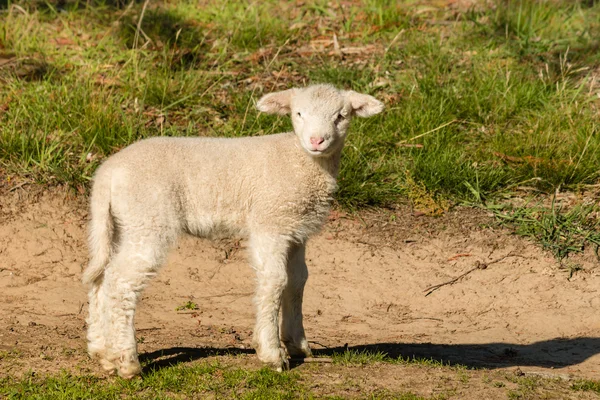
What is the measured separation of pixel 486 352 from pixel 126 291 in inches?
128

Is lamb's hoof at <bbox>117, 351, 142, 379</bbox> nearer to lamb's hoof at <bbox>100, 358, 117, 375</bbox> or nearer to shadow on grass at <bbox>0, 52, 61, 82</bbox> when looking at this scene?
lamb's hoof at <bbox>100, 358, 117, 375</bbox>

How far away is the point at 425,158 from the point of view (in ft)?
30.2

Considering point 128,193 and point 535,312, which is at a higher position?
point 128,193

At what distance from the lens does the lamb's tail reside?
225 inches

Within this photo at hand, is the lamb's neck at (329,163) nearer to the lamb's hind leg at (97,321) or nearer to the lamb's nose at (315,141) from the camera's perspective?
the lamb's nose at (315,141)

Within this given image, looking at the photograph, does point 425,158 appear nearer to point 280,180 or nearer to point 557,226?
point 557,226

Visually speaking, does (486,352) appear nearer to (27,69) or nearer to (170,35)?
(170,35)

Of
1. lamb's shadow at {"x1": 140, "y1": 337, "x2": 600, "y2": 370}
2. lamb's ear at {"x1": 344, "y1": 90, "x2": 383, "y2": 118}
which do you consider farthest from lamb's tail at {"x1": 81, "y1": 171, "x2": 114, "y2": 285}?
lamb's ear at {"x1": 344, "y1": 90, "x2": 383, "y2": 118}

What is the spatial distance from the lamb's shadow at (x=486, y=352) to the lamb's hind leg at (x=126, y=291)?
0.72m

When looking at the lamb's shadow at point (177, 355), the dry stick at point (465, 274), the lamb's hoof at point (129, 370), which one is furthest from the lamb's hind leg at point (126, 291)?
the dry stick at point (465, 274)

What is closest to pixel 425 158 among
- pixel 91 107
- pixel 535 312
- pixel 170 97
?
pixel 535 312

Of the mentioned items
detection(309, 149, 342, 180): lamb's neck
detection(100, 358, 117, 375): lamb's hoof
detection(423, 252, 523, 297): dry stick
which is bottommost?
detection(423, 252, 523, 297): dry stick

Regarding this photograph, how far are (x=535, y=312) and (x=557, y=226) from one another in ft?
3.66

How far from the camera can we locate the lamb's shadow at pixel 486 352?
6.62 meters
